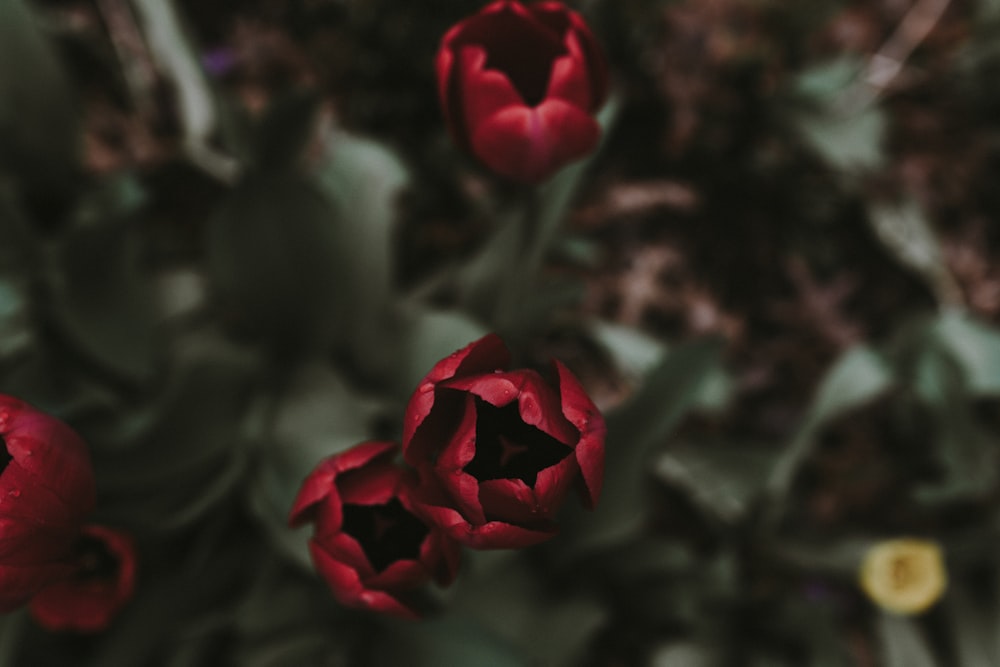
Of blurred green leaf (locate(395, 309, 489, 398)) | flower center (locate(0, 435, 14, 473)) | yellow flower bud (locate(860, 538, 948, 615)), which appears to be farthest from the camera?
yellow flower bud (locate(860, 538, 948, 615))

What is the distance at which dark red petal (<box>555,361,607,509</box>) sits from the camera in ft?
1.42

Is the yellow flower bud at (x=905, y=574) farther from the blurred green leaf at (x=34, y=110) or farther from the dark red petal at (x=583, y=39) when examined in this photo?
the blurred green leaf at (x=34, y=110)

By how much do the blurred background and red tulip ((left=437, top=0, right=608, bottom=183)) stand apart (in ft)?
0.49

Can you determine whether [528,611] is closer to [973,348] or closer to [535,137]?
[535,137]

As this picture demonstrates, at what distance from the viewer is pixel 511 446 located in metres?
0.57

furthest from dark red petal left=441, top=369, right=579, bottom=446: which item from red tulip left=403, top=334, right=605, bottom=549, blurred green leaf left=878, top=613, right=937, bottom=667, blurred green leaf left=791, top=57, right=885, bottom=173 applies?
blurred green leaf left=791, top=57, right=885, bottom=173

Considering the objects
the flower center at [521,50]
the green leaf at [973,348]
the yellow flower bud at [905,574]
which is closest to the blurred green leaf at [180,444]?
the flower center at [521,50]

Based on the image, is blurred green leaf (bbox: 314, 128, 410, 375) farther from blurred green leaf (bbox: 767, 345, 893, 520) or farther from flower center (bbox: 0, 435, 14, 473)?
blurred green leaf (bbox: 767, 345, 893, 520)

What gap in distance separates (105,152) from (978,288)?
1.51 m

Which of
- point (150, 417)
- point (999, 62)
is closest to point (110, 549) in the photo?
point (150, 417)

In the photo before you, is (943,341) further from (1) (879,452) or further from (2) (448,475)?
(2) (448,475)

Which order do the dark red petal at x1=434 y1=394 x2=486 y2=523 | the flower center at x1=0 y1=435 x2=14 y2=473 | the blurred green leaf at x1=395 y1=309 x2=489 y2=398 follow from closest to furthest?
1. the dark red petal at x1=434 y1=394 x2=486 y2=523
2. the flower center at x1=0 y1=435 x2=14 y2=473
3. the blurred green leaf at x1=395 y1=309 x2=489 y2=398

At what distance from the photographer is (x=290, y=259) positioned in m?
0.85

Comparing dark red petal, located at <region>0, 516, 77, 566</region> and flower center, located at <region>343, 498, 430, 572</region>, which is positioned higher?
dark red petal, located at <region>0, 516, 77, 566</region>
